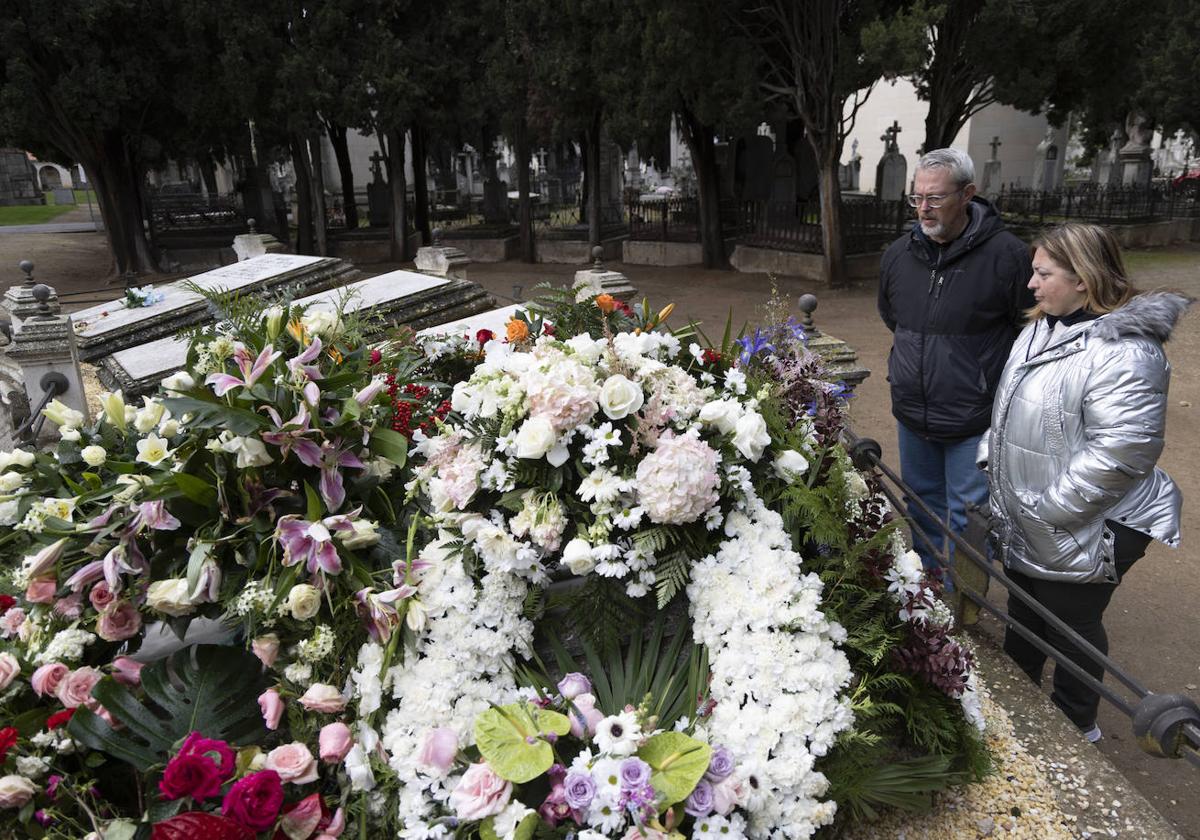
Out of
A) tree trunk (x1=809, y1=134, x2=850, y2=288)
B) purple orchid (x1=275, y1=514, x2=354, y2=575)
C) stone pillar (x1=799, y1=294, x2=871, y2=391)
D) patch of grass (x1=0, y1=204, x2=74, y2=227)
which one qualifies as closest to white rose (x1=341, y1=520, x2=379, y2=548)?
purple orchid (x1=275, y1=514, x2=354, y2=575)

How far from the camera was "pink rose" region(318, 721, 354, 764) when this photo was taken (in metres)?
1.60

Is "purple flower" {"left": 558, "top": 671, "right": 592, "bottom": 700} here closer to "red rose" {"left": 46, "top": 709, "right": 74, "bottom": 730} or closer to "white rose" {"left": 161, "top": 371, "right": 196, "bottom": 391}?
"red rose" {"left": 46, "top": 709, "right": 74, "bottom": 730}

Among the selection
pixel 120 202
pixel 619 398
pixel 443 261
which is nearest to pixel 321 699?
pixel 619 398

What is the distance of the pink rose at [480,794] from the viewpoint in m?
1.41

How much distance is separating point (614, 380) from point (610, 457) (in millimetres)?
175

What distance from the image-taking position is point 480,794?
1.42 m

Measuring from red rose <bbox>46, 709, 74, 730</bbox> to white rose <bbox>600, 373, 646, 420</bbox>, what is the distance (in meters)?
1.29

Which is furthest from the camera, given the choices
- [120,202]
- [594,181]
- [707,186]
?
[594,181]

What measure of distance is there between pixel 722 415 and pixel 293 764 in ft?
3.77

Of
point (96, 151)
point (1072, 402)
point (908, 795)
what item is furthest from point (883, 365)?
point (96, 151)

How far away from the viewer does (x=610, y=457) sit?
71.9 inches

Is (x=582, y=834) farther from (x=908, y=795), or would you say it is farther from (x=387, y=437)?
(x=387, y=437)

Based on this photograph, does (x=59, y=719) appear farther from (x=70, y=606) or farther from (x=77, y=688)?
(x=70, y=606)

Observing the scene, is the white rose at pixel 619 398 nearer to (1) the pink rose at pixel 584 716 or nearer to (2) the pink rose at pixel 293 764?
(1) the pink rose at pixel 584 716
